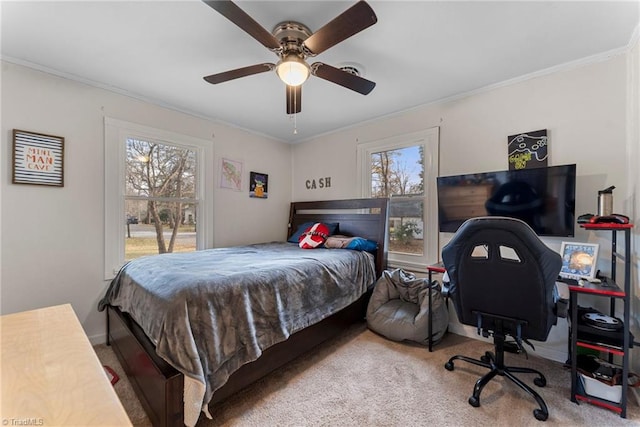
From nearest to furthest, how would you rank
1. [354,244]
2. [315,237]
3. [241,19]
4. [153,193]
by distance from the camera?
[241,19], [153,193], [354,244], [315,237]

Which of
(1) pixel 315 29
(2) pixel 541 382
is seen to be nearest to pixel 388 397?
(2) pixel 541 382

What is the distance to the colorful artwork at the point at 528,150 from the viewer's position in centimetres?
227

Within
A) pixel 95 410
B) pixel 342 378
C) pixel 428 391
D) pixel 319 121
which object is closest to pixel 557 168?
pixel 428 391

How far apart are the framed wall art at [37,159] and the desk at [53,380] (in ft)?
6.06

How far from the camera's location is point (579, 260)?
1.96 meters

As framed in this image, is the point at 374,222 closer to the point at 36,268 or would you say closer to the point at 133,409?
the point at 133,409

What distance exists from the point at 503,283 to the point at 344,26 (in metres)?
1.72

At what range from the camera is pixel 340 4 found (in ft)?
5.06

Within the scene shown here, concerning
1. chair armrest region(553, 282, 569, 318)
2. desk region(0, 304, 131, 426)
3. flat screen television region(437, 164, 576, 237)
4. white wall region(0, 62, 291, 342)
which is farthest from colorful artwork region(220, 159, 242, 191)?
chair armrest region(553, 282, 569, 318)

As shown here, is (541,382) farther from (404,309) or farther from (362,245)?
(362,245)

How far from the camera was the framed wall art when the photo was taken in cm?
211

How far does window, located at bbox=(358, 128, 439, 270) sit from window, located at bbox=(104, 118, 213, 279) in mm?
2074

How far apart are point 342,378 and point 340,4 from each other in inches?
96.8

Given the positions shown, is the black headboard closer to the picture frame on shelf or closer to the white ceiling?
the white ceiling
